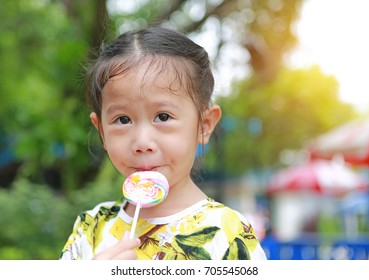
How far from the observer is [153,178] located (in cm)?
143

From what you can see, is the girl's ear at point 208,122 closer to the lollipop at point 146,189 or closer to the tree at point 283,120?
the lollipop at point 146,189

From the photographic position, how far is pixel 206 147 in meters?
1.97

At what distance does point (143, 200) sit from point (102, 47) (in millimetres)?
448

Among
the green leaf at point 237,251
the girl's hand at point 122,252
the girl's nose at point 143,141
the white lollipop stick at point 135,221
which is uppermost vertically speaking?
the girl's nose at point 143,141

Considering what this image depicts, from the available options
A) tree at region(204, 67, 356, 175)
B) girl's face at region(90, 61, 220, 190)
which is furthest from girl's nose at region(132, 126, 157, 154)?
tree at region(204, 67, 356, 175)

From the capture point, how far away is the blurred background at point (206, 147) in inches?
186

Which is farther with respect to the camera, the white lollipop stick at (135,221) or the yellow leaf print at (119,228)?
the yellow leaf print at (119,228)

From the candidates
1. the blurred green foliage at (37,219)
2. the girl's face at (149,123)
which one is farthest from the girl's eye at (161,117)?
the blurred green foliage at (37,219)

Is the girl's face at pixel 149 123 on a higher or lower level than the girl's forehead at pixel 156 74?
lower

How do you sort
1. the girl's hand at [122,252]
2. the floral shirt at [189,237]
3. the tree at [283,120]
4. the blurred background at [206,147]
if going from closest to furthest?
the girl's hand at [122,252] → the floral shirt at [189,237] → the blurred background at [206,147] → the tree at [283,120]

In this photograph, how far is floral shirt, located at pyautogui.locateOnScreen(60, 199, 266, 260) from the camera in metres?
1.37
